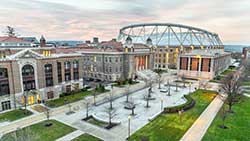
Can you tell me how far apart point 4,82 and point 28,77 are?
4837 mm

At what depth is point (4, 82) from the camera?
35.2m

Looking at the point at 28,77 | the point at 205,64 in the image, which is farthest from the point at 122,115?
the point at 205,64

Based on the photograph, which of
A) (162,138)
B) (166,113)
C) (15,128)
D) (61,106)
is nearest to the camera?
(162,138)

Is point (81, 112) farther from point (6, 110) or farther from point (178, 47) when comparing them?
point (178, 47)

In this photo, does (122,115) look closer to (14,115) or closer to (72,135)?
(72,135)

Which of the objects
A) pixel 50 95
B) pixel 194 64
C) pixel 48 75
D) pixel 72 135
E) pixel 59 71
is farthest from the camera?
pixel 194 64

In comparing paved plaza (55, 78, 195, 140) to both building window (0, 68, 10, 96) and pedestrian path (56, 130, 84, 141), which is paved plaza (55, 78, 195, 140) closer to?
pedestrian path (56, 130, 84, 141)

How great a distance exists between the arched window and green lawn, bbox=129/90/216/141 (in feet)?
89.0

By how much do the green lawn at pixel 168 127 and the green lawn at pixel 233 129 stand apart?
3.39 metres

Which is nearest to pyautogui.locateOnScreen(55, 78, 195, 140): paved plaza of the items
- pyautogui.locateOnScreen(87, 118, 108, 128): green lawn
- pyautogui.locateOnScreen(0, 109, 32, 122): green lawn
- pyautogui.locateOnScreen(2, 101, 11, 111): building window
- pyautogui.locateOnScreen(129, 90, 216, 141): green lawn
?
pyautogui.locateOnScreen(87, 118, 108, 128): green lawn

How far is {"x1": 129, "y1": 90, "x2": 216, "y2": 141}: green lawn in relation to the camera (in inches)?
986

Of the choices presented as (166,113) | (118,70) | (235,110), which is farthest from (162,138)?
(118,70)

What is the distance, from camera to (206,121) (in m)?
30.7

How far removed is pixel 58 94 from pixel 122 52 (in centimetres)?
2817
